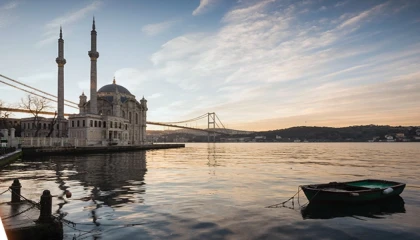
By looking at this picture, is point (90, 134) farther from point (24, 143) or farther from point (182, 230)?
point (182, 230)

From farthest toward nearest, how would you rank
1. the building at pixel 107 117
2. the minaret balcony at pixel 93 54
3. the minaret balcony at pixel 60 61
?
the minaret balcony at pixel 60 61 < the minaret balcony at pixel 93 54 < the building at pixel 107 117

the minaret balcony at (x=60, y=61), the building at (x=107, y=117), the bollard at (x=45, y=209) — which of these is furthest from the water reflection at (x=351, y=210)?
the minaret balcony at (x=60, y=61)

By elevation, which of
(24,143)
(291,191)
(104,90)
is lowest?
(291,191)

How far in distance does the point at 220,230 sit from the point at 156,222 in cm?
249

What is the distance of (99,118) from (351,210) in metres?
67.7

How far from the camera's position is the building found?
229 feet

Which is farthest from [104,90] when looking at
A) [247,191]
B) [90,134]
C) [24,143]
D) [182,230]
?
[182,230]

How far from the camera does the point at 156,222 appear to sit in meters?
11.5

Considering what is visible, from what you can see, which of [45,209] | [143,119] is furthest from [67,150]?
[45,209]

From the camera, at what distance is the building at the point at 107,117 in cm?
6988

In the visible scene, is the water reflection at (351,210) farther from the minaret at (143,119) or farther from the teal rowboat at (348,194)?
the minaret at (143,119)

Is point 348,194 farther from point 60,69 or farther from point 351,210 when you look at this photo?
point 60,69

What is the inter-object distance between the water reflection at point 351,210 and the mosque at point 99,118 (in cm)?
5836

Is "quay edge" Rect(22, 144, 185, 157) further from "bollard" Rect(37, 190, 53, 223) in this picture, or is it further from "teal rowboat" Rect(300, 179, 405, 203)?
"teal rowboat" Rect(300, 179, 405, 203)
